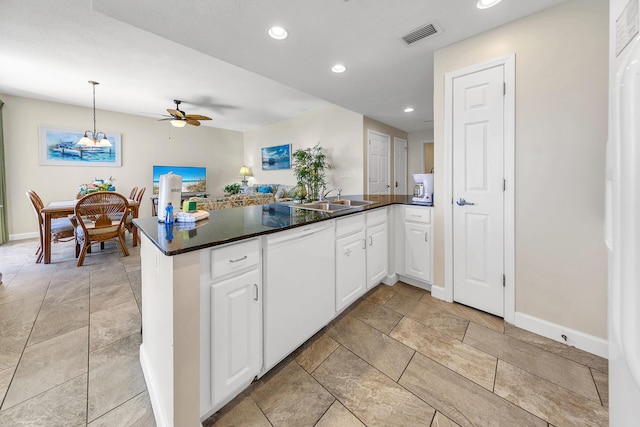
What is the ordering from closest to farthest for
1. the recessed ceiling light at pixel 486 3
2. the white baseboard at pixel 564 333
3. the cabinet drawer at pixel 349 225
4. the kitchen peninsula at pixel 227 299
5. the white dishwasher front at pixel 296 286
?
the kitchen peninsula at pixel 227 299 → the white dishwasher front at pixel 296 286 → the white baseboard at pixel 564 333 → the recessed ceiling light at pixel 486 3 → the cabinet drawer at pixel 349 225

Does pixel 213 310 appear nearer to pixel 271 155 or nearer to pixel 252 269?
pixel 252 269

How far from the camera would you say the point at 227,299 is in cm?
107

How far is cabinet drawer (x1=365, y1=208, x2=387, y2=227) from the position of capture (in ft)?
7.05

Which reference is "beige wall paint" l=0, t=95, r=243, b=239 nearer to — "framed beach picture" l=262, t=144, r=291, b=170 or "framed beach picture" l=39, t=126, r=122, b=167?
"framed beach picture" l=39, t=126, r=122, b=167

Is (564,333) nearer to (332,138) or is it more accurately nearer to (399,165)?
(332,138)

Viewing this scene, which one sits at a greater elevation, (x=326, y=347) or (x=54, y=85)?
(x=54, y=85)

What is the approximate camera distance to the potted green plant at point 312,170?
497 cm

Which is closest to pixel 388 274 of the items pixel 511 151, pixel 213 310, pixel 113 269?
pixel 511 151

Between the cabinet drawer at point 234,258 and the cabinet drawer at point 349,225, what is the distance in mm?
736

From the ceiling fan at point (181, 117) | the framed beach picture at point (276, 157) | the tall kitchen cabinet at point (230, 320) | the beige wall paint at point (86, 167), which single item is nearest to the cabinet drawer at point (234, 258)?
the tall kitchen cabinet at point (230, 320)

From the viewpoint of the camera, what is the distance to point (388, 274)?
253cm

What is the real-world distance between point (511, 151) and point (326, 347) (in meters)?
1.96

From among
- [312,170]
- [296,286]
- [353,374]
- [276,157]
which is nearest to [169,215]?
[296,286]

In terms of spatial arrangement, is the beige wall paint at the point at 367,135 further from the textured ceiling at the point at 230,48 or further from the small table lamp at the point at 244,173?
the small table lamp at the point at 244,173
